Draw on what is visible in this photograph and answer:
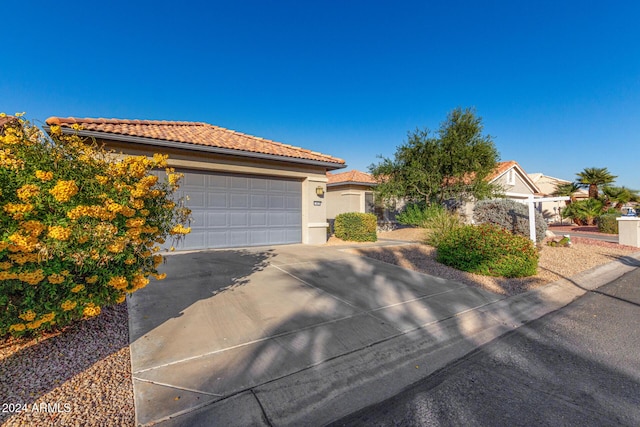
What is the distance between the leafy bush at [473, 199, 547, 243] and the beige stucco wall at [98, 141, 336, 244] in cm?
667

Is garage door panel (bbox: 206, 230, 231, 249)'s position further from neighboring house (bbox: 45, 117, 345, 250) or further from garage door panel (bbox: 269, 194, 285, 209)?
garage door panel (bbox: 269, 194, 285, 209)

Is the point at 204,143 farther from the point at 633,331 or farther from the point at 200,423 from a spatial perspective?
the point at 633,331

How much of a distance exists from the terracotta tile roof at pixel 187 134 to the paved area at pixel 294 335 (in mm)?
3785

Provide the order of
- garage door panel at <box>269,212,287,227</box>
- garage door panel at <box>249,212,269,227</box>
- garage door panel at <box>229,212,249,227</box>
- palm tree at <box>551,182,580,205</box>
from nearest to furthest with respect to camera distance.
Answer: garage door panel at <box>229,212,249,227</box> → garage door panel at <box>249,212,269,227</box> → garage door panel at <box>269,212,287,227</box> → palm tree at <box>551,182,580,205</box>

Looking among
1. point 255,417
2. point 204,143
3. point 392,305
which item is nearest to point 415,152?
point 204,143

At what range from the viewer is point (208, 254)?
8.05 m

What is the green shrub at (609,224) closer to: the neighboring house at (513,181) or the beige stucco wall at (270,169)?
the neighboring house at (513,181)

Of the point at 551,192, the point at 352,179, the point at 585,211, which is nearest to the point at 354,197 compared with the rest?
the point at 352,179

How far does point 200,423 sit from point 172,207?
2.45 m

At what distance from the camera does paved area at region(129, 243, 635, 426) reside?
248 centimetres

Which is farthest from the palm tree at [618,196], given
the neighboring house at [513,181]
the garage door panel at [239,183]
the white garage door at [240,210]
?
the garage door panel at [239,183]

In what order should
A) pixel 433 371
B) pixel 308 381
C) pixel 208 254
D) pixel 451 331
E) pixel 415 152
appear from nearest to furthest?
pixel 308 381 → pixel 433 371 → pixel 451 331 → pixel 208 254 → pixel 415 152

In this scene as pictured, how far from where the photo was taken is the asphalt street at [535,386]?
2.38 meters

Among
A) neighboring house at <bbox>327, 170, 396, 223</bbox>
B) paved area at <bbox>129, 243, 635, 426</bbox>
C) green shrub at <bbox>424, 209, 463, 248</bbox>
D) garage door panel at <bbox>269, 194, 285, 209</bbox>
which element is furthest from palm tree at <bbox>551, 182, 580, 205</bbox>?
garage door panel at <bbox>269, 194, 285, 209</bbox>
